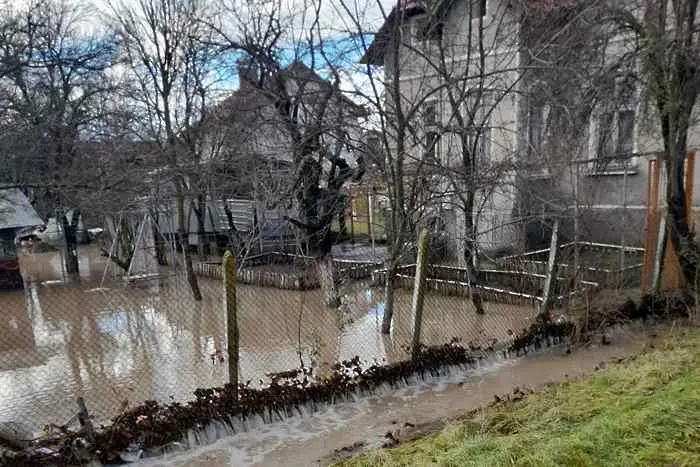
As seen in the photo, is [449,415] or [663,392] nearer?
[663,392]

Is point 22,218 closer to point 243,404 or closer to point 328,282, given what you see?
point 328,282

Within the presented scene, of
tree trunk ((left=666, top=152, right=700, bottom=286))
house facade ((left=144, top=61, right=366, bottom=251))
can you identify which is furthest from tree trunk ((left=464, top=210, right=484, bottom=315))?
tree trunk ((left=666, top=152, right=700, bottom=286))

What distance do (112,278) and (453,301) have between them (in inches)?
397

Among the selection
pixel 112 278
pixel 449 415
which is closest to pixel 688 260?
pixel 449 415

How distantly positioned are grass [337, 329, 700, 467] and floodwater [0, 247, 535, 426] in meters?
2.07

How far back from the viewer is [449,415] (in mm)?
4855

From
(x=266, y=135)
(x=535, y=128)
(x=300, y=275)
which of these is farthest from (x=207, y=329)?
(x=535, y=128)

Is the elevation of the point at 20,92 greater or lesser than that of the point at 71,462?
greater

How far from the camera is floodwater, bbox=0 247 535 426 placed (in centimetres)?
634

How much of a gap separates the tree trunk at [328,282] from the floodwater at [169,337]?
0.69 feet

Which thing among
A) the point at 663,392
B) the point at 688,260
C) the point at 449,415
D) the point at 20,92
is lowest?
the point at 449,415

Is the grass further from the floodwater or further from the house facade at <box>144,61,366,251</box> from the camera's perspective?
the house facade at <box>144,61,366,251</box>

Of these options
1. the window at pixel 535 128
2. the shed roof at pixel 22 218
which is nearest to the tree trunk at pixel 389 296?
the window at pixel 535 128

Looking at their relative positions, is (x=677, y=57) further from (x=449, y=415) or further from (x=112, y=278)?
(x=112, y=278)
